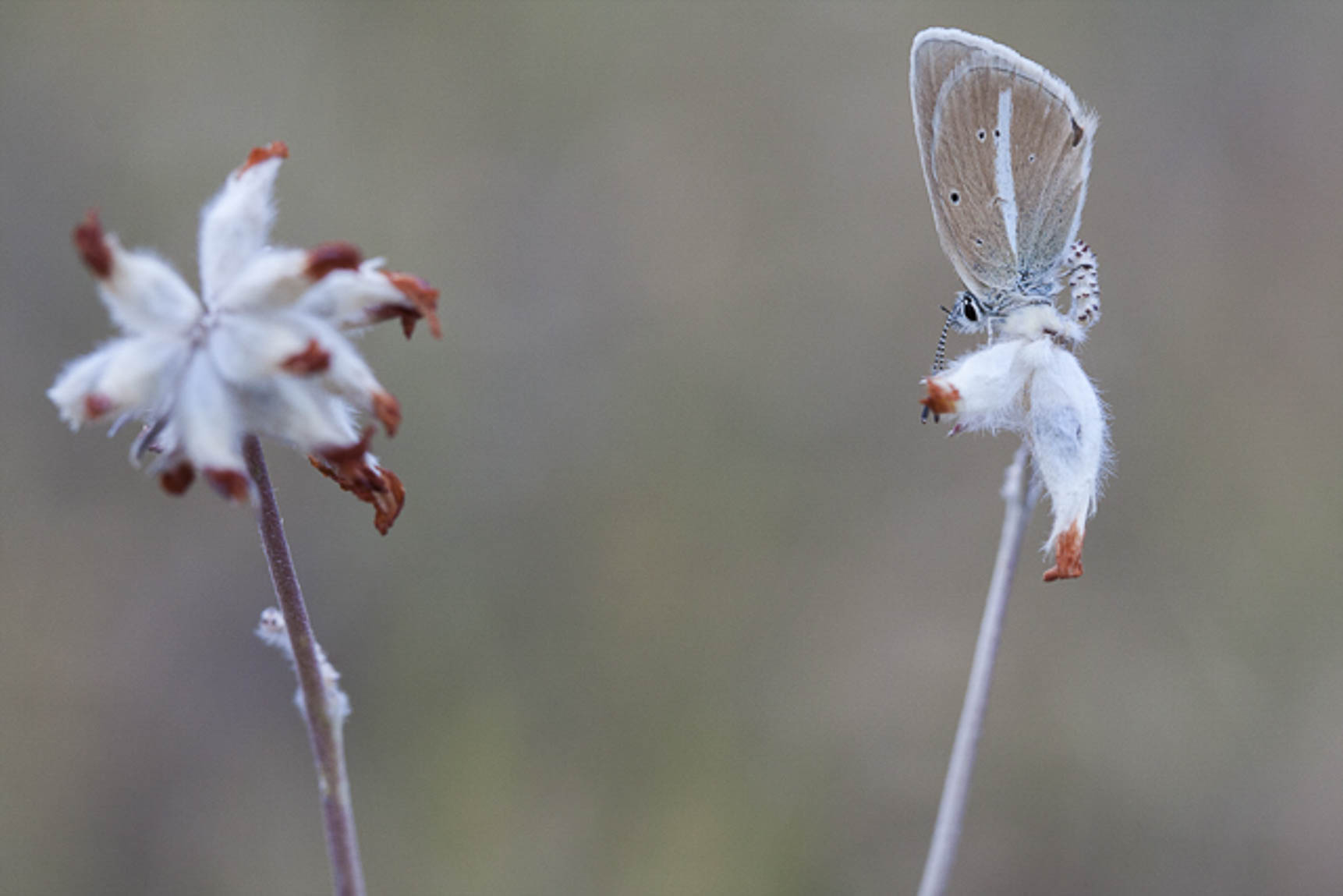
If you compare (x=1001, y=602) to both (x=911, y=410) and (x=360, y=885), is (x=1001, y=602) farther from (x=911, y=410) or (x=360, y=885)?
(x=911, y=410)

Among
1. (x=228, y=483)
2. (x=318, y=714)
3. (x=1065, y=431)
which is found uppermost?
(x=1065, y=431)

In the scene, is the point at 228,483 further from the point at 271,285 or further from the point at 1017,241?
the point at 1017,241

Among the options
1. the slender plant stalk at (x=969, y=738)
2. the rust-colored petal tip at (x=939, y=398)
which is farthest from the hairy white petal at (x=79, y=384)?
the slender plant stalk at (x=969, y=738)

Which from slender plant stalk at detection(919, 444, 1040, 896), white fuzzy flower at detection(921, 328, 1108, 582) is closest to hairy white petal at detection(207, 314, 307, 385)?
white fuzzy flower at detection(921, 328, 1108, 582)

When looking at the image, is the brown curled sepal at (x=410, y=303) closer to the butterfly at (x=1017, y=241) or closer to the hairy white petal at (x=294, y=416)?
the hairy white petal at (x=294, y=416)

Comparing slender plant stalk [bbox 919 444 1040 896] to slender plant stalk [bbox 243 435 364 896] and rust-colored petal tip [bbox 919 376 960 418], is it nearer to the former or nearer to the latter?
rust-colored petal tip [bbox 919 376 960 418]

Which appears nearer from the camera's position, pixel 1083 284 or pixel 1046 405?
pixel 1046 405

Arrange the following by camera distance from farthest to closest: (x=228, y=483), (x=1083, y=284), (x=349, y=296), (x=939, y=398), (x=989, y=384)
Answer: (x=1083, y=284)
(x=989, y=384)
(x=939, y=398)
(x=349, y=296)
(x=228, y=483)

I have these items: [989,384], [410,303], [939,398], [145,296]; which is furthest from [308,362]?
[989,384]

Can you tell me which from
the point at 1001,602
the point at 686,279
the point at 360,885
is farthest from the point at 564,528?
the point at 360,885
